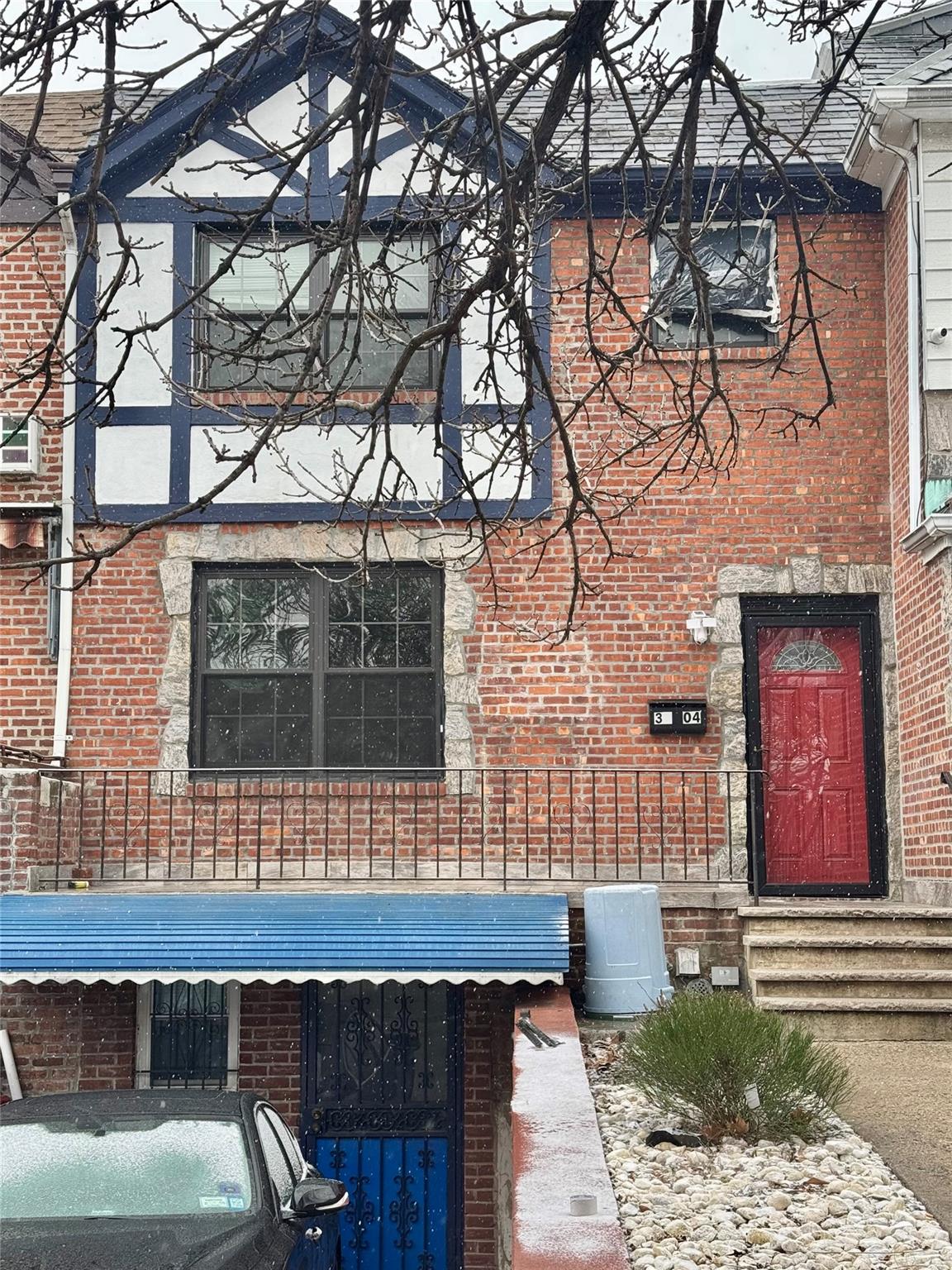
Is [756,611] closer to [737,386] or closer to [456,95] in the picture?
[737,386]

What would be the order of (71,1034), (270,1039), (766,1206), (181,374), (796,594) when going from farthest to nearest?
(181,374) → (796,594) → (270,1039) → (71,1034) → (766,1206)

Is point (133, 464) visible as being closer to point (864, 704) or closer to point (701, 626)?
point (701, 626)

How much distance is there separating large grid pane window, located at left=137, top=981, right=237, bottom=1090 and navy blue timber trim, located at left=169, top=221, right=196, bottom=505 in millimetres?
3544

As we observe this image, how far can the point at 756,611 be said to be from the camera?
35.4 ft

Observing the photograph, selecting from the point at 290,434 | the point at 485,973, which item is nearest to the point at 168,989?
the point at 485,973

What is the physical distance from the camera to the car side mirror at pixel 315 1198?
5.41m

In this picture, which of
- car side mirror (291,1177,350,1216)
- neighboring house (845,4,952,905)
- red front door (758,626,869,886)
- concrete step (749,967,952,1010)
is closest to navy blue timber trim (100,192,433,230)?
neighboring house (845,4,952,905)

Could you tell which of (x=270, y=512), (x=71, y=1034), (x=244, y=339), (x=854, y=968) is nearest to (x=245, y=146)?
(x=244, y=339)

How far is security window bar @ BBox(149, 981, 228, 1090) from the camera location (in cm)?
1024

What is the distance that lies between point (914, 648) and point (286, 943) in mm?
4744

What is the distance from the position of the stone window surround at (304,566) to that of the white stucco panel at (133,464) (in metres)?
0.38

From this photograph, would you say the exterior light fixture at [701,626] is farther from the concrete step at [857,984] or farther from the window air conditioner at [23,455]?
the window air conditioner at [23,455]

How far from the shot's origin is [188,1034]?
33.8 feet

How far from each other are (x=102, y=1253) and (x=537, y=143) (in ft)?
13.2
